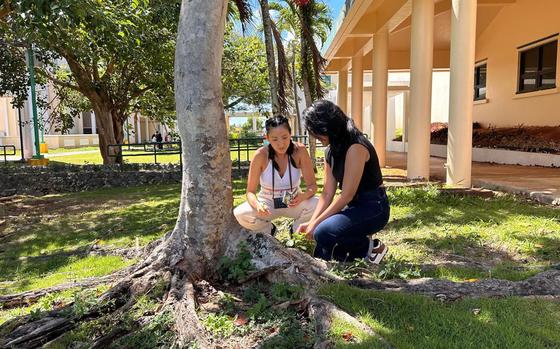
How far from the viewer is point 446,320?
2.70 meters

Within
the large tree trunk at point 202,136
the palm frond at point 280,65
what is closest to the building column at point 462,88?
the palm frond at point 280,65

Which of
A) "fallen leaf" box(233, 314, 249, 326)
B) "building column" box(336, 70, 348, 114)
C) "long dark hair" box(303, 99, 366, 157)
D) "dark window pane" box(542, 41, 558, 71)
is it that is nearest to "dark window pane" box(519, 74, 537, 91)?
"dark window pane" box(542, 41, 558, 71)

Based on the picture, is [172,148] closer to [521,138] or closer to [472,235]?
[521,138]

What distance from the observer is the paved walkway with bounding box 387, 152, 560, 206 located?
6.26 meters

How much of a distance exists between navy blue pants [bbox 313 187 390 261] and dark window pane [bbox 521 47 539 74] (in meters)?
9.79

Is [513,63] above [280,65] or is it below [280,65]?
above

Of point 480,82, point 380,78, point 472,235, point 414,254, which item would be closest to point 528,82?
point 480,82

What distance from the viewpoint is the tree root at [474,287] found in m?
3.11

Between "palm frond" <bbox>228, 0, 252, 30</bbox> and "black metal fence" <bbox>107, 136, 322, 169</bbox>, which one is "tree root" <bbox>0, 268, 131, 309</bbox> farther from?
"black metal fence" <bbox>107, 136, 322, 169</bbox>

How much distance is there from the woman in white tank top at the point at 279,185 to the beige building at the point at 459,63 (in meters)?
3.50

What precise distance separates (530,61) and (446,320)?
11174 mm

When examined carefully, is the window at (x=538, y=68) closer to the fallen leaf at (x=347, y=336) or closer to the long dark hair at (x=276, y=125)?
the long dark hair at (x=276, y=125)

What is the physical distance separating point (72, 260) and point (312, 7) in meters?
7.80

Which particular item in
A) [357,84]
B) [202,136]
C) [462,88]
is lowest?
[202,136]
